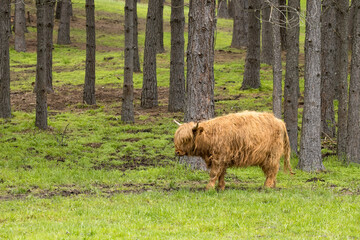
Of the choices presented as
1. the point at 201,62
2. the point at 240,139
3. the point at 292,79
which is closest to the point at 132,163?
the point at 201,62

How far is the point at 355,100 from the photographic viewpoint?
1652 centimetres

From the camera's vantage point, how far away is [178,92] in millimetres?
24078

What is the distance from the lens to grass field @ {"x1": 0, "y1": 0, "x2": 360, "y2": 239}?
825 centimetres

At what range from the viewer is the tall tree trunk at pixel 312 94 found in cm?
1455

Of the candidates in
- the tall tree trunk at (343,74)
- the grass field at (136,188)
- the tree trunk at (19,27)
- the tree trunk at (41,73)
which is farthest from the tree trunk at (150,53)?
the tree trunk at (19,27)

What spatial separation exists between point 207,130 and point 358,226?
402 cm

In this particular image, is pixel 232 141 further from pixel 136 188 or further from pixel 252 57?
pixel 252 57

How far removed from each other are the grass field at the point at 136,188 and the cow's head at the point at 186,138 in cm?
96

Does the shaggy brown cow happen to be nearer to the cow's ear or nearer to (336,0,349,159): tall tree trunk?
the cow's ear

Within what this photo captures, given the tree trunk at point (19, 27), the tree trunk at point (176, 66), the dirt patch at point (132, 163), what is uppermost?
the tree trunk at point (19, 27)

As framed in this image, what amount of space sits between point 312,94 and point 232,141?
4657mm

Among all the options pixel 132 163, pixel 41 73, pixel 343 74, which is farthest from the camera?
pixel 41 73

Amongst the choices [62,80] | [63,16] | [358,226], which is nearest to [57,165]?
[358,226]

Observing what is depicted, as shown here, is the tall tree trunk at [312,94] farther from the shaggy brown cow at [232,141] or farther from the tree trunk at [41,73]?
the tree trunk at [41,73]
